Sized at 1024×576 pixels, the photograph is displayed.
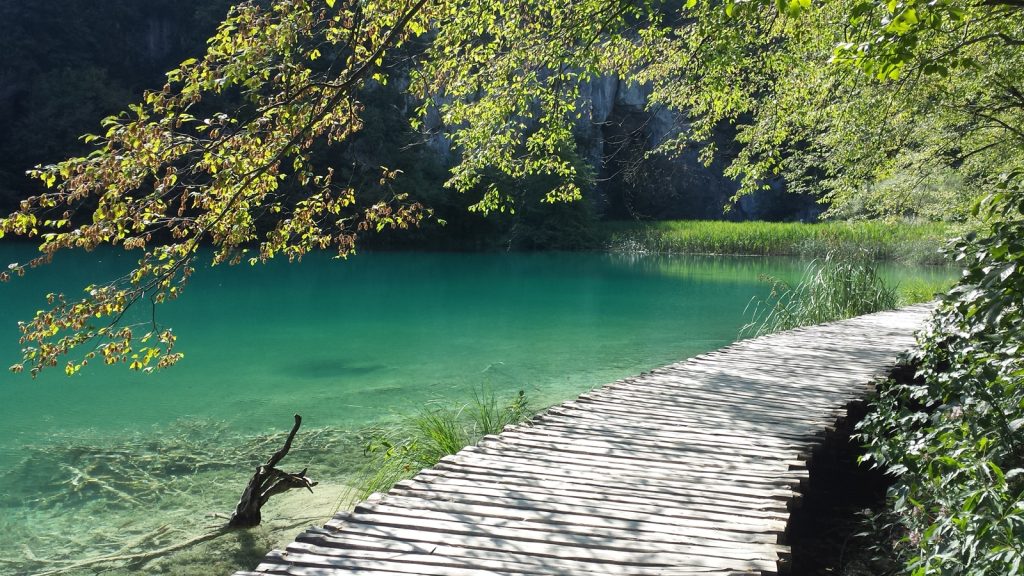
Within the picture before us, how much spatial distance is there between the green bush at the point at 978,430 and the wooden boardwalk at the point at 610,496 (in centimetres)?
45

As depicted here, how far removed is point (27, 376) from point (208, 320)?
4317mm

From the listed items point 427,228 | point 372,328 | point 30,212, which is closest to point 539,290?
point 372,328

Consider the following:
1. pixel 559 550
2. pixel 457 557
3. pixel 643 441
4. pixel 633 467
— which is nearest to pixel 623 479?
pixel 633 467

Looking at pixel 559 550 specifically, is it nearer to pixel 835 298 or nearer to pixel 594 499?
pixel 594 499

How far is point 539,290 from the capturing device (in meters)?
18.0

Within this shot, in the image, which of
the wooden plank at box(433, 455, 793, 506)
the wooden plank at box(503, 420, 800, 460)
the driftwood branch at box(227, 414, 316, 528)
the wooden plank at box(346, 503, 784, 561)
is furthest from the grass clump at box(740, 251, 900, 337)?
the wooden plank at box(346, 503, 784, 561)

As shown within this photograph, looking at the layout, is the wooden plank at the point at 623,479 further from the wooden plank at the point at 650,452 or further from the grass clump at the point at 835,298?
the grass clump at the point at 835,298

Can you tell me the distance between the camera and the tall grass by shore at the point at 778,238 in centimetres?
2311

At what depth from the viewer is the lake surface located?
17.3 ft

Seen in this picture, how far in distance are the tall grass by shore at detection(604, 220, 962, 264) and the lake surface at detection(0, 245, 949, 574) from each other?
2751 millimetres

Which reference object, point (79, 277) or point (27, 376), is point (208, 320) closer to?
point (27, 376)

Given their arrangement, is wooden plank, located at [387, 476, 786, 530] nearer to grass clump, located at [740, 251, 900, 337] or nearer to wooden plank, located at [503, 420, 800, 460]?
wooden plank, located at [503, 420, 800, 460]

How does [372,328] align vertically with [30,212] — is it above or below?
below

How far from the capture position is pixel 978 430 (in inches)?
106
